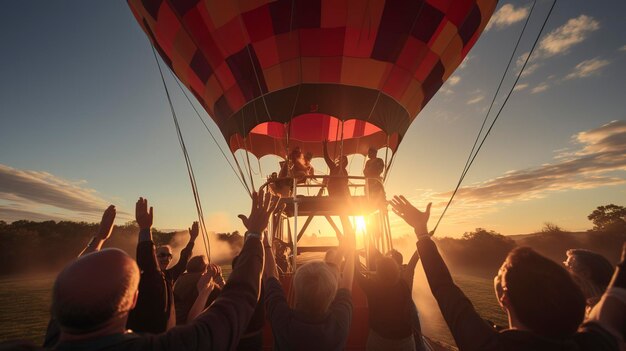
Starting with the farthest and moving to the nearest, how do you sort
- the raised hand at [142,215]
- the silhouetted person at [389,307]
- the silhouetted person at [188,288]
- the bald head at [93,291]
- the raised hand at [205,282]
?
the silhouetted person at [188,288]
the silhouetted person at [389,307]
the raised hand at [205,282]
the raised hand at [142,215]
the bald head at [93,291]

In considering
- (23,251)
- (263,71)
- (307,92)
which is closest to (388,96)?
(307,92)

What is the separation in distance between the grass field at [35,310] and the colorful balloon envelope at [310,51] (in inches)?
354

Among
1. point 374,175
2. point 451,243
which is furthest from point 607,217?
point 374,175

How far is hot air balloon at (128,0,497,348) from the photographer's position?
5.62 m

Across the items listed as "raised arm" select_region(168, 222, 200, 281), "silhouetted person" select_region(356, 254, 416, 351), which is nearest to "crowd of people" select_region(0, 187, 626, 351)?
"silhouetted person" select_region(356, 254, 416, 351)

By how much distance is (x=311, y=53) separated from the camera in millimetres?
6070

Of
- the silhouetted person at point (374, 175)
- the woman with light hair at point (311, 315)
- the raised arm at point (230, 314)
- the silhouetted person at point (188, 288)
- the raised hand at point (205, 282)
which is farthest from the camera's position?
the silhouetted person at point (374, 175)

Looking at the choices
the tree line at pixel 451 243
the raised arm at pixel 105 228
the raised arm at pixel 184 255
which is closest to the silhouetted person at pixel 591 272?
the raised arm at pixel 105 228

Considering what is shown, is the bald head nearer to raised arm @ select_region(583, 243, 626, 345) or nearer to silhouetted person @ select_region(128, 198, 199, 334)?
silhouetted person @ select_region(128, 198, 199, 334)

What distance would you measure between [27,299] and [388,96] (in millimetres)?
21758

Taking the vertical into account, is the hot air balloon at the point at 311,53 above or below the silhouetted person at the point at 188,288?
above

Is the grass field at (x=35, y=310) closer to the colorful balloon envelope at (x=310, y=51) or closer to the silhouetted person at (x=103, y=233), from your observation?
the colorful balloon envelope at (x=310, y=51)

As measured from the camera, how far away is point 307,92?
624 centimetres

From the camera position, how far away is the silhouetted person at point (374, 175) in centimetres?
525
